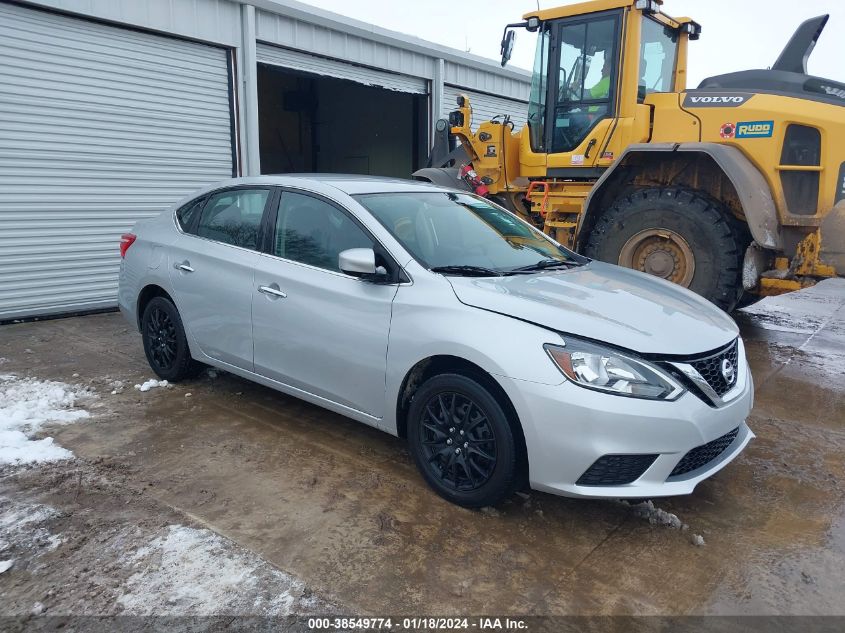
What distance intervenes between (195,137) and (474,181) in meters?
3.84

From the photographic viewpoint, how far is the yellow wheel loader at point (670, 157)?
5891 mm

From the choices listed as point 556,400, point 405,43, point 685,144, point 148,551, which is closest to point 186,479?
point 148,551

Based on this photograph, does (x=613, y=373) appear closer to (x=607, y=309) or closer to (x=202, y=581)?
(x=607, y=309)

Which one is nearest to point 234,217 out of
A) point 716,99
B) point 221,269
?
point 221,269

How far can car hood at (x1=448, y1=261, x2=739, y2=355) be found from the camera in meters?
2.91

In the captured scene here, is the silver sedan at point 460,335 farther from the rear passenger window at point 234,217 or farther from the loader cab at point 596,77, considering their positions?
the loader cab at point 596,77

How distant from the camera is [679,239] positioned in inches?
245

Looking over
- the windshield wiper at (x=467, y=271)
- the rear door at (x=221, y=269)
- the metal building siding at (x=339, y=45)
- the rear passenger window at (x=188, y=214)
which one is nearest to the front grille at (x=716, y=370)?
the windshield wiper at (x=467, y=271)

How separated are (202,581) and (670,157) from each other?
5833 mm

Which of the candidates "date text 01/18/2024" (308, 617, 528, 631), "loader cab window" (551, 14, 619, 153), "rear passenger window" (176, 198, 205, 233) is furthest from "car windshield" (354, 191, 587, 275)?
"loader cab window" (551, 14, 619, 153)

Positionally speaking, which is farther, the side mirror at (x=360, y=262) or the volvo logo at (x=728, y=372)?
the side mirror at (x=360, y=262)

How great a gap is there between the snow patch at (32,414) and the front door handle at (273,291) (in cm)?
147

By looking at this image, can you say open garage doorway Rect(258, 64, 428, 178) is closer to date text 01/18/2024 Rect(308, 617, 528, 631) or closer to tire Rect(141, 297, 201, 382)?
tire Rect(141, 297, 201, 382)

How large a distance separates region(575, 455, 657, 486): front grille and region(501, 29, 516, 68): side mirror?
5.99 metres
